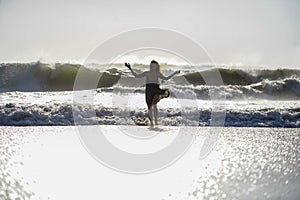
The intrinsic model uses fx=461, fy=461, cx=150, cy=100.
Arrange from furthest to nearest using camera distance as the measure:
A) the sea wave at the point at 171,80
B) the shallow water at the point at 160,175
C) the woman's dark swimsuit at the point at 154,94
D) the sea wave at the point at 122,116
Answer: the sea wave at the point at 171,80 < the sea wave at the point at 122,116 < the woman's dark swimsuit at the point at 154,94 < the shallow water at the point at 160,175

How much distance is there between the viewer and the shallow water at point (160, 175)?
3.73 metres

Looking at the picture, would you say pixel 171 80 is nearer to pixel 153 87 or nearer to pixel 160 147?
pixel 153 87

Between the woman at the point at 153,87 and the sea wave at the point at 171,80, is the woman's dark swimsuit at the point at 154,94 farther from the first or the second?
the sea wave at the point at 171,80

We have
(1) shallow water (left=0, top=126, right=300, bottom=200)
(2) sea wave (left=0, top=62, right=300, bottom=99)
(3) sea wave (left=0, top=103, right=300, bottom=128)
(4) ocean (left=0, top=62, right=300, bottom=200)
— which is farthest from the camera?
(2) sea wave (left=0, top=62, right=300, bottom=99)

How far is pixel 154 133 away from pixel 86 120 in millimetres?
2911

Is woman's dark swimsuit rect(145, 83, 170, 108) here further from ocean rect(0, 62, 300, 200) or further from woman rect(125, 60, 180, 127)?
ocean rect(0, 62, 300, 200)

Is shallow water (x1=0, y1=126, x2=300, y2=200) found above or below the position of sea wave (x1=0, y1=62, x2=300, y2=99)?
below

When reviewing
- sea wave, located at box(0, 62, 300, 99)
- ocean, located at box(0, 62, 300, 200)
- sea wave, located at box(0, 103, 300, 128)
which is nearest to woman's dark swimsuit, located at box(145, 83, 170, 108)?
ocean, located at box(0, 62, 300, 200)

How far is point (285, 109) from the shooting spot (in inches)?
478

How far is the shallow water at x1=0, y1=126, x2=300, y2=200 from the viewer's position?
3.73 metres

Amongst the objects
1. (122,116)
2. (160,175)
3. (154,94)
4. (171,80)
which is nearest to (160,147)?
(160,175)

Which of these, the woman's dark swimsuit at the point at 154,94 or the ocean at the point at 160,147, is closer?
the ocean at the point at 160,147

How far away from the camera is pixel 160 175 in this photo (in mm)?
4609

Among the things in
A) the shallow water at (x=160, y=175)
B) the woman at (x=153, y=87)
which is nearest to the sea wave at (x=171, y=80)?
the woman at (x=153, y=87)
